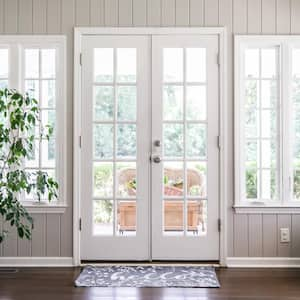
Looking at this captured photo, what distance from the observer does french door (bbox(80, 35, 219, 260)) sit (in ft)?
13.4

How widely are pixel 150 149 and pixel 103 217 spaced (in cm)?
75

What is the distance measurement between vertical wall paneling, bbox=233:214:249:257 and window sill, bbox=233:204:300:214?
86 mm

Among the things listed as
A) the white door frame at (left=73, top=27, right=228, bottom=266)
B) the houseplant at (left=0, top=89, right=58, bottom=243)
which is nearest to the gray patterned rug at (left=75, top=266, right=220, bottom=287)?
the white door frame at (left=73, top=27, right=228, bottom=266)

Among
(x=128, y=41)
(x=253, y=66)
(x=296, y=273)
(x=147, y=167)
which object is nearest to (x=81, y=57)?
(x=128, y=41)

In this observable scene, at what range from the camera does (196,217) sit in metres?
4.10

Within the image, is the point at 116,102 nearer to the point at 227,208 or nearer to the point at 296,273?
the point at 227,208

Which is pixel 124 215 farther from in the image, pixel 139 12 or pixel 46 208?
pixel 139 12

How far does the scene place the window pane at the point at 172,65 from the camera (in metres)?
4.10

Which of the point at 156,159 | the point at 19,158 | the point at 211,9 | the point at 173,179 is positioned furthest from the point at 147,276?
the point at 211,9

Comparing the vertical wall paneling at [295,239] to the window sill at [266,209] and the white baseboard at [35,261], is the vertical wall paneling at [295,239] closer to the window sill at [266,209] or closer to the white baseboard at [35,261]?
the window sill at [266,209]

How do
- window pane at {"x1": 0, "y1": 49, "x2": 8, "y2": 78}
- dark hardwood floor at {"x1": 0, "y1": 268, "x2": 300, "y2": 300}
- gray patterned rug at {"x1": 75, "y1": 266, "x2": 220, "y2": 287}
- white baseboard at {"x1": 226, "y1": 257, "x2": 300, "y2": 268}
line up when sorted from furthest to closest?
window pane at {"x1": 0, "y1": 49, "x2": 8, "y2": 78}
white baseboard at {"x1": 226, "y1": 257, "x2": 300, "y2": 268}
gray patterned rug at {"x1": 75, "y1": 266, "x2": 220, "y2": 287}
dark hardwood floor at {"x1": 0, "y1": 268, "x2": 300, "y2": 300}

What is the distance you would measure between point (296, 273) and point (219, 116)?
151 cm

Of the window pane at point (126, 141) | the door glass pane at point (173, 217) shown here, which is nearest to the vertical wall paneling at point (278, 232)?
the door glass pane at point (173, 217)

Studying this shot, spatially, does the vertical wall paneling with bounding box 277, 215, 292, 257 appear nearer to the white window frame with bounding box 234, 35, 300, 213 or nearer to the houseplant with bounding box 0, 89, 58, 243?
the white window frame with bounding box 234, 35, 300, 213
